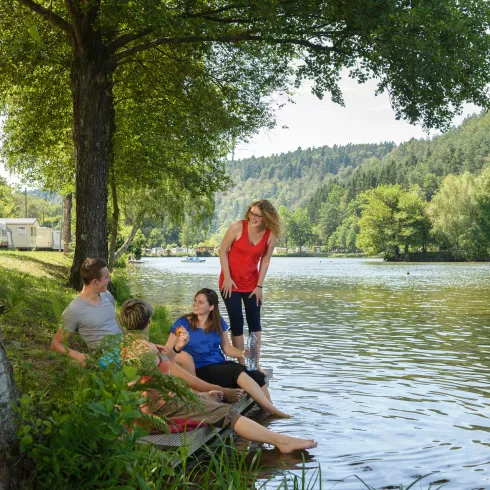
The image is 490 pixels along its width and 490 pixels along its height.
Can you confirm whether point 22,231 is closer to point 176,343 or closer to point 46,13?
point 46,13

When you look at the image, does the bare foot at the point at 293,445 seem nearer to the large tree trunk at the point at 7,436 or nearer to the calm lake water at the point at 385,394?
the calm lake water at the point at 385,394

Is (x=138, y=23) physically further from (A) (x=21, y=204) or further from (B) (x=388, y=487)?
(A) (x=21, y=204)

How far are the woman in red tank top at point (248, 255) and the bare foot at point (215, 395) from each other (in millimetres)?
2000

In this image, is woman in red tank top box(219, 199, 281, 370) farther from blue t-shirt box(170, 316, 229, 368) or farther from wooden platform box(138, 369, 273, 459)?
wooden platform box(138, 369, 273, 459)

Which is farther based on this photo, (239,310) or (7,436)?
(239,310)

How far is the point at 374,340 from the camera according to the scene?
14.9 meters

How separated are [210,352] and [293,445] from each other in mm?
1540

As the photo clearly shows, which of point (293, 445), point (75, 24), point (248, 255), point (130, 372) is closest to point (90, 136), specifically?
point (75, 24)

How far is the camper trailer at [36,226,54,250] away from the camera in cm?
6350

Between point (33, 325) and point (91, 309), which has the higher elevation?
point (91, 309)

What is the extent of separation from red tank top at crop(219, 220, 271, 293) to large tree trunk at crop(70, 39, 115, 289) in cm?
605

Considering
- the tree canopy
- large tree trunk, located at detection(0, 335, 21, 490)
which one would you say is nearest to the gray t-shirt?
large tree trunk, located at detection(0, 335, 21, 490)

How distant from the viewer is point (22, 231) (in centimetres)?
5972

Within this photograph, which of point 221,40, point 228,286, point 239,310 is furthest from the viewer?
point 221,40
